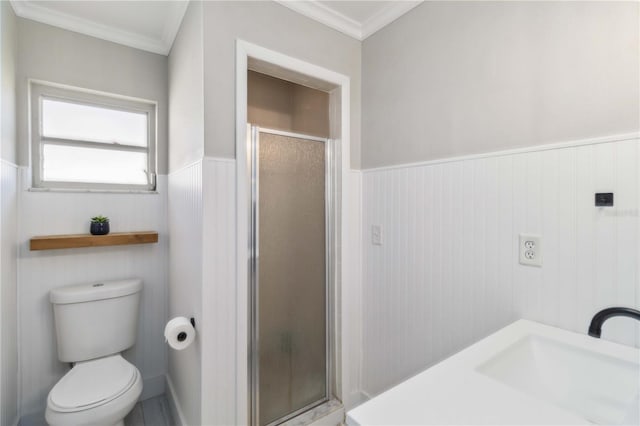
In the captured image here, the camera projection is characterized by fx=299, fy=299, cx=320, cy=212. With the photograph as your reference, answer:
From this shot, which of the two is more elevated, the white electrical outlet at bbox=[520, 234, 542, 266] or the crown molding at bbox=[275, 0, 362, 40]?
the crown molding at bbox=[275, 0, 362, 40]

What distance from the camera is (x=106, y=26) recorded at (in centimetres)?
187

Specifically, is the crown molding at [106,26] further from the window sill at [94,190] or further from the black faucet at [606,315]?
the black faucet at [606,315]

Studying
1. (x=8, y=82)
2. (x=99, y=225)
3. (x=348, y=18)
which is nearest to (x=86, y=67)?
(x=8, y=82)

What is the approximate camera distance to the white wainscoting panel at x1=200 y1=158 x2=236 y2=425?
1400mm

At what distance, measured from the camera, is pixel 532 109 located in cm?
119

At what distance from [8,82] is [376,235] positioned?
2139 millimetres

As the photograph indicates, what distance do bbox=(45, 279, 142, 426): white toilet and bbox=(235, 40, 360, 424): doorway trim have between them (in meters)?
0.62

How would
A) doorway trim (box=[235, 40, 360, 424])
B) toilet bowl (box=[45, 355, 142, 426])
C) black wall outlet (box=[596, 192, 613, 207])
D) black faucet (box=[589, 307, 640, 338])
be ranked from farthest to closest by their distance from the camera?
doorway trim (box=[235, 40, 360, 424])
toilet bowl (box=[45, 355, 142, 426])
black wall outlet (box=[596, 192, 613, 207])
black faucet (box=[589, 307, 640, 338])

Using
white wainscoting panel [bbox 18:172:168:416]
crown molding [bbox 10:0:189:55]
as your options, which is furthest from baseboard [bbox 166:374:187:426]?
crown molding [bbox 10:0:189:55]

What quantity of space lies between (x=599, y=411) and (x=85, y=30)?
118 inches

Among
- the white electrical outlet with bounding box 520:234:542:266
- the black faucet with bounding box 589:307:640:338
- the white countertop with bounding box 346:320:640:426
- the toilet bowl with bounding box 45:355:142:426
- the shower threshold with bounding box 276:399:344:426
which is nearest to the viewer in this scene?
the white countertop with bounding box 346:320:640:426

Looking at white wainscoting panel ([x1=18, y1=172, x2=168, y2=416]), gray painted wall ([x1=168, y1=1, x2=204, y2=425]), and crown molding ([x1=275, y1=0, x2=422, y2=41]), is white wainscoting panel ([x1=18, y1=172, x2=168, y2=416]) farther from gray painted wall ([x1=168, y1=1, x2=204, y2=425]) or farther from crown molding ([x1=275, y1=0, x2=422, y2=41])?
crown molding ([x1=275, y1=0, x2=422, y2=41])

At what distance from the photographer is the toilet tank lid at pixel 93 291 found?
1710 mm

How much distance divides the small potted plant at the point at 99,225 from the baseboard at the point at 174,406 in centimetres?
109
